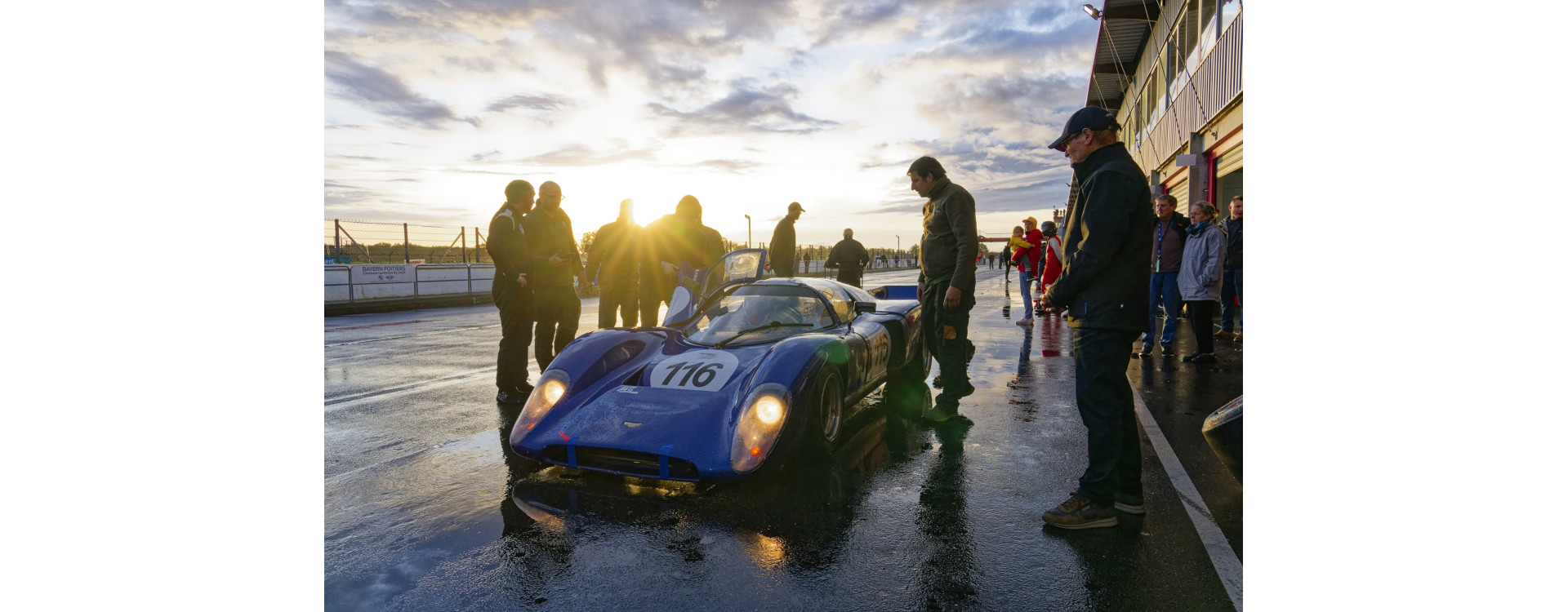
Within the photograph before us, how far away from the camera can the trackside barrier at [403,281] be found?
52.2 ft

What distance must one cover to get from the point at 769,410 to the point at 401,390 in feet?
12.8

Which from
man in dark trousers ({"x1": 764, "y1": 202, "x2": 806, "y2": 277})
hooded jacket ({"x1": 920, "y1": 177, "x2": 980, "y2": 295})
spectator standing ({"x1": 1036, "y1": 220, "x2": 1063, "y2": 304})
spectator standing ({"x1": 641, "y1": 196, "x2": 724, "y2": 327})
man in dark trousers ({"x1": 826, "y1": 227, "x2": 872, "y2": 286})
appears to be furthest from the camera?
man in dark trousers ({"x1": 826, "y1": 227, "x2": 872, "y2": 286})

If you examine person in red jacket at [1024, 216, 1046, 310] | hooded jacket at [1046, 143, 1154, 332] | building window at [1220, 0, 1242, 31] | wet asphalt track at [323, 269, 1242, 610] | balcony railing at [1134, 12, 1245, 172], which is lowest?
wet asphalt track at [323, 269, 1242, 610]

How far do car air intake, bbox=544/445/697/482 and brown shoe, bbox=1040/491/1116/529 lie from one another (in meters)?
1.47

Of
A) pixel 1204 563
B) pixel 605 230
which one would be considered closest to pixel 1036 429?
pixel 1204 563

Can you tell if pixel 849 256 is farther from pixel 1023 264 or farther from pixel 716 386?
pixel 716 386

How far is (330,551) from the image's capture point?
9.16 ft

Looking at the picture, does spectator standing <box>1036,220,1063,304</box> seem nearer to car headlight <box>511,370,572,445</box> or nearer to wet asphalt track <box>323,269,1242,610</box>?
wet asphalt track <box>323,269,1242,610</box>

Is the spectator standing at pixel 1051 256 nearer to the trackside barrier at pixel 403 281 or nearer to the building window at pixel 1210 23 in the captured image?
the building window at pixel 1210 23

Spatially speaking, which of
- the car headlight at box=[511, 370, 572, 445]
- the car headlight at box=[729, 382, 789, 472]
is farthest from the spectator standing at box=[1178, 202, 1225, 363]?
the car headlight at box=[511, 370, 572, 445]

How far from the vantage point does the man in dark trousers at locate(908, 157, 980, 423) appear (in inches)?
185

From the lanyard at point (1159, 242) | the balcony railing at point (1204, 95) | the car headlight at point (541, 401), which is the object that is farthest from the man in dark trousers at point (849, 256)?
the car headlight at point (541, 401)

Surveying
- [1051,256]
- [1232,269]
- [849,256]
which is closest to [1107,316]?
[1051,256]

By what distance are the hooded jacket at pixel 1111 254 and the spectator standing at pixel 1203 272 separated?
174 inches
